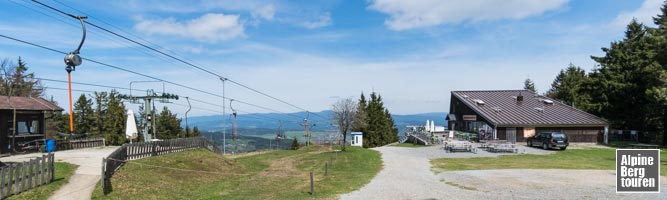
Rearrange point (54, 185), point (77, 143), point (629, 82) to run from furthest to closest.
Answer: point (629, 82) → point (77, 143) → point (54, 185)

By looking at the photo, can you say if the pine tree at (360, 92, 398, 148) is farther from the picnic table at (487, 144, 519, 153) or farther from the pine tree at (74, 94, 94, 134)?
the pine tree at (74, 94, 94, 134)

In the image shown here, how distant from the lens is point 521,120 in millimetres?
45469

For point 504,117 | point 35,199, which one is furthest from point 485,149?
point 35,199

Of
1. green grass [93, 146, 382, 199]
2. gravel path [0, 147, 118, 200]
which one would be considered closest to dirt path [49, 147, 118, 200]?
gravel path [0, 147, 118, 200]

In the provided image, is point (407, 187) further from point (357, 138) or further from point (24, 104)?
point (357, 138)

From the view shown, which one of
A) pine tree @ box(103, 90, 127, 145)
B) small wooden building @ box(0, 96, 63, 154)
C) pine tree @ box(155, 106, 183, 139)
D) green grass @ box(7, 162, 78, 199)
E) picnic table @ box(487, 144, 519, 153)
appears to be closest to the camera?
green grass @ box(7, 162, 78, 199)

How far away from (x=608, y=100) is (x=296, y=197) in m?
50.0

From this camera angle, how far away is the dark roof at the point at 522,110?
44.9 metres

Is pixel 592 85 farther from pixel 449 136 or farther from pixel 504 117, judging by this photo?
pixel 449 136

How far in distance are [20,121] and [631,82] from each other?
60.7 metres

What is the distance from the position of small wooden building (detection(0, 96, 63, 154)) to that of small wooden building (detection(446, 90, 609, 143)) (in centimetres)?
4179

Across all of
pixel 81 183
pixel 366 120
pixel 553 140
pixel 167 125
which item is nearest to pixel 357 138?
pixel 366 120

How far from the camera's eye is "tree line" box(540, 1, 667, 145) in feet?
142

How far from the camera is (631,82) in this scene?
48156 mm
